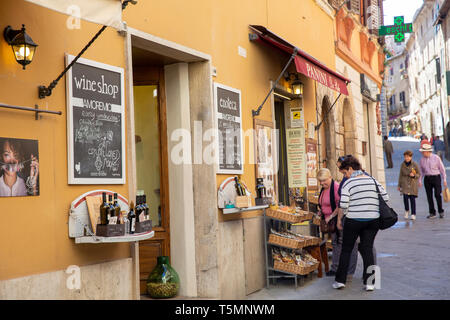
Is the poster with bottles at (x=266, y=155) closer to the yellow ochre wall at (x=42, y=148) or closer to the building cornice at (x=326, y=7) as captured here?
the yellow ochre wall at (x=42, y=148)

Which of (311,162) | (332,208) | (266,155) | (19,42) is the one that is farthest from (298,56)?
(19,42)

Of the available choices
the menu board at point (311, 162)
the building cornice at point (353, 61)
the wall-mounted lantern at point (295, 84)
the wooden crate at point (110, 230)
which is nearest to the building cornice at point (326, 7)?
the building cornice at point (353, 61)

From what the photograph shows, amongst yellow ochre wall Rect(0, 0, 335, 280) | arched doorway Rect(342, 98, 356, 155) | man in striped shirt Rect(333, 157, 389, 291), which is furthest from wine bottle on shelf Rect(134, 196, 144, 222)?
arched doorway Rect(342, 98, 356, 155)

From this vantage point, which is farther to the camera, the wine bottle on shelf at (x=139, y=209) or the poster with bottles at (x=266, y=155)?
the poster with bottles at (x=266, y=155)

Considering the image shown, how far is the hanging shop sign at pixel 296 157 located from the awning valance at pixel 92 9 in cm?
625

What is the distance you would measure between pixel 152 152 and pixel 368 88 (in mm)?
11744

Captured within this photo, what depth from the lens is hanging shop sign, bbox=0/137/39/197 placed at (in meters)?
4.19

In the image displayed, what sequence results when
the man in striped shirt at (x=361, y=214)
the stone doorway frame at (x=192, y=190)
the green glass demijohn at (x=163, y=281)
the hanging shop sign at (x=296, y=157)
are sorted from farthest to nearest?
the hanging shop sign at (x=296, y=157), the man in striped shirt at (x=361, y=214), the stone doorway frame at (x=192, y=190), the green glass demijohn at (x=163, y=281)

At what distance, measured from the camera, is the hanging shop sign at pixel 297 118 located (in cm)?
1048

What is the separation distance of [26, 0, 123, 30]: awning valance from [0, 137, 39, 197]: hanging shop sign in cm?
96

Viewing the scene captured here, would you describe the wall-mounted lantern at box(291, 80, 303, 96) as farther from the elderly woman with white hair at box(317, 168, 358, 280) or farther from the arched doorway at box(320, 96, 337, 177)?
the arched doorway at box(320, 96, 337, 177)

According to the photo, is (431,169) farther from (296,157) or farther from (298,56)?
(298,56)

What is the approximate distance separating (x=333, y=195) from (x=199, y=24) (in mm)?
3006

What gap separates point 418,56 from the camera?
50719 millimetres
